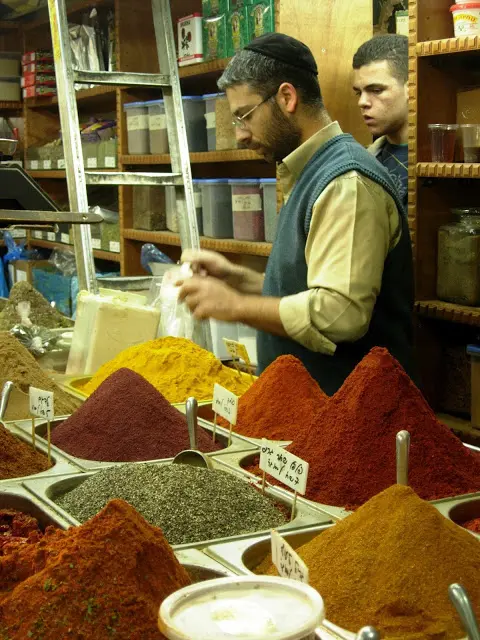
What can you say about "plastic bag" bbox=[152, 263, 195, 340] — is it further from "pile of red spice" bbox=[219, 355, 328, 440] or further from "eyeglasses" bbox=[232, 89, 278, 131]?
"pile of red spice" bbox=[219, 355, 328, 440]

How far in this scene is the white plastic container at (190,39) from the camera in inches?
135

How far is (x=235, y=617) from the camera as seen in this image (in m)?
0.71

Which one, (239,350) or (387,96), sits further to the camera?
(387,96)

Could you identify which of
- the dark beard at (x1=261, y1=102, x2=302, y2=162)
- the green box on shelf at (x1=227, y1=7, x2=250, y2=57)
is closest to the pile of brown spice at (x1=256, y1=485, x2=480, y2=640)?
the dark beard at (x1=261, y1=102, x2=302, y2=162)

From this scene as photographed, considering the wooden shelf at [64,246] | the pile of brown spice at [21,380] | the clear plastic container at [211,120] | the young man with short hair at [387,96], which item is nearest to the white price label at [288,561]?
the pile of brown spice at [21,380]

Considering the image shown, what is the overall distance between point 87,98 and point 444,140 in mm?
2856

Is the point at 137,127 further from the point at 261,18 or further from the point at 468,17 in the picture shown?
the point at 468,17

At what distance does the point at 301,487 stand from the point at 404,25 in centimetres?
240

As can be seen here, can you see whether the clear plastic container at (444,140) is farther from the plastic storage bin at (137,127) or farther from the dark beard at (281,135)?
the plastic storage bin at (137,127)

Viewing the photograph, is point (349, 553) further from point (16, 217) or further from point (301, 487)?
point (16, 217)

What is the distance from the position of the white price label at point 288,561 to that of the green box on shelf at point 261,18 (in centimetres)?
235

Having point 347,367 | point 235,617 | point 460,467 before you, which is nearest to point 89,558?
point 235,617

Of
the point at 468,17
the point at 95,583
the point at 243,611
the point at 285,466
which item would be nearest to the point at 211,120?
the point at 468,17

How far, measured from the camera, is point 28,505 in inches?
54.4
